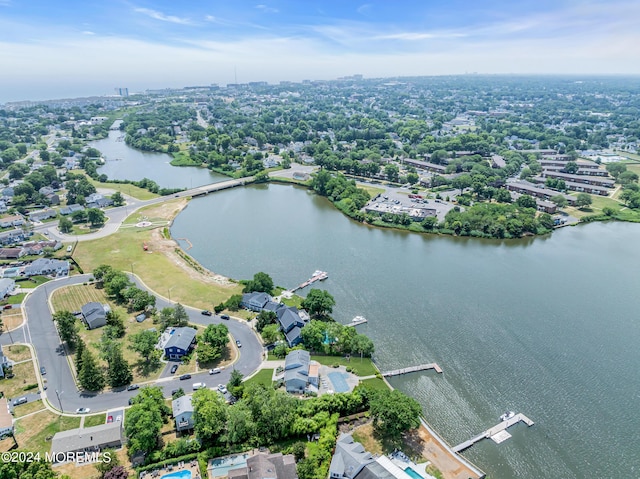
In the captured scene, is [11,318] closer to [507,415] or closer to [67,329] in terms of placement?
[67,329]

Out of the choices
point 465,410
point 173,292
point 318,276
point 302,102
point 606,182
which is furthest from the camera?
point 302,102

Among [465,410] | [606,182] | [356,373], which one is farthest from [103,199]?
[606,182]

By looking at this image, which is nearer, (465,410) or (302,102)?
(465,410)

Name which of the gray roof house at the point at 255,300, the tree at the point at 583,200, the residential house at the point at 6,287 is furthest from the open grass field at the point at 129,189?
the tree at the point at 583,200

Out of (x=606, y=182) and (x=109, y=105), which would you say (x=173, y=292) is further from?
(x=109, y=105)

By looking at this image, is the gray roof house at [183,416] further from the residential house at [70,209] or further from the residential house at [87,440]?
the residential house at [70,209]

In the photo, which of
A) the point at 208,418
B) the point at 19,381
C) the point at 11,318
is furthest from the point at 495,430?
the point at 11,318

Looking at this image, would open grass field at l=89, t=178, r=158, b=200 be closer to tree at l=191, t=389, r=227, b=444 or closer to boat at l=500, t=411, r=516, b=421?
tree at l=191, t=389, r=227, b=444
